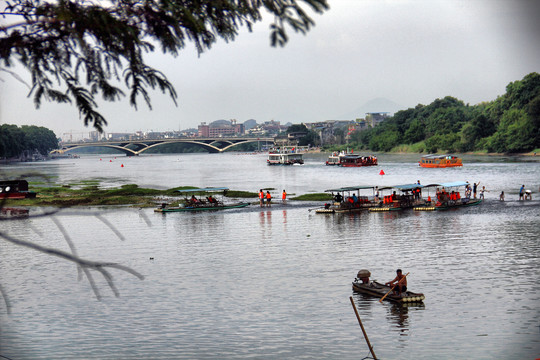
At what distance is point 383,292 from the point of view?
25.9 m

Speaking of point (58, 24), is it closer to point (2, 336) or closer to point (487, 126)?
point (2, 336)

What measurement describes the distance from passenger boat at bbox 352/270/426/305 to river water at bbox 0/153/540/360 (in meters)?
0.40

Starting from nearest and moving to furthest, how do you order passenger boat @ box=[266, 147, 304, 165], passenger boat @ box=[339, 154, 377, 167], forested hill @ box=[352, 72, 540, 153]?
forested hill @ box=[352, 72, 540, 153]
passenger boat @ box=[339, 154, 377, 167]
passenger boat @ box=[266, 147, 304, 165]

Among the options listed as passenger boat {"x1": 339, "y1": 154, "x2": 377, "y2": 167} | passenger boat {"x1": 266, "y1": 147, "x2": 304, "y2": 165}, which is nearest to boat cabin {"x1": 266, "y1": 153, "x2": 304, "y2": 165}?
passenger boat {"x1": 266, "y1": 147, "x2": 304, "y2": 165}

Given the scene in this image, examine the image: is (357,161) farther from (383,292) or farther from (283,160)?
(383,292)

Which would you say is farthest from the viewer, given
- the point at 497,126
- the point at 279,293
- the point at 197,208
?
the point at 497,126

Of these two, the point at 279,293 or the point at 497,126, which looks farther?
the point at 497,126

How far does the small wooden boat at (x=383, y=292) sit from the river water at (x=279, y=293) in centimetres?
39

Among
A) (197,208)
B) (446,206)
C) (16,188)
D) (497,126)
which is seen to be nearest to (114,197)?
(16,188)

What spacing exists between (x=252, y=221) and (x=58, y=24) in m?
44.3

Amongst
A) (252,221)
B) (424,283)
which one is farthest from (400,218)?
(424,283)

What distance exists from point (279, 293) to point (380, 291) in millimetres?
4737

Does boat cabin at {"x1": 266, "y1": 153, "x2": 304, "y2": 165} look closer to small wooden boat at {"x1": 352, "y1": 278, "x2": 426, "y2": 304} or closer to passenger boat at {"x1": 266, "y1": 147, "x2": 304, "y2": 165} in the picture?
passenger boat at {"x1": 266, "y1": 147, "x2": 304, "y2": 165}

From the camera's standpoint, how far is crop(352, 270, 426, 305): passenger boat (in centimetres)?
2505
